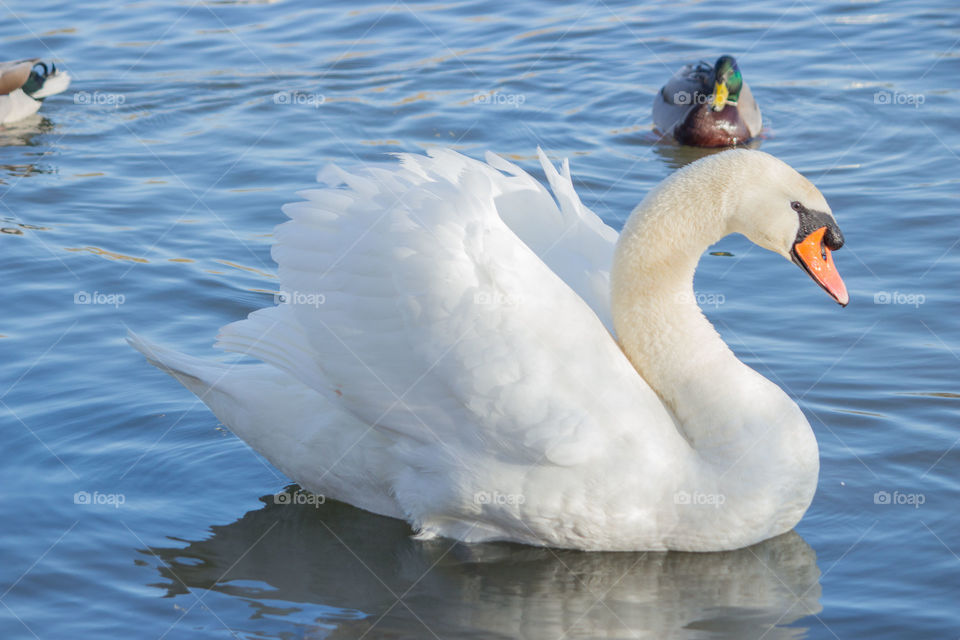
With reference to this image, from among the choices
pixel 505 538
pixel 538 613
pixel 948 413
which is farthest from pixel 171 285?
pixel 948 413

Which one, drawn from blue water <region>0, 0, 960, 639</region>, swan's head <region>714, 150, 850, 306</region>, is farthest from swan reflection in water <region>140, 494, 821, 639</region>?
swan's head <region>714, 150, 850, 306</region>

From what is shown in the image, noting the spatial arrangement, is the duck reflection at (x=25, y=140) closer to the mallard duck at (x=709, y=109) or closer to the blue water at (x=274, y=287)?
the blue water at (x=274, y=287)

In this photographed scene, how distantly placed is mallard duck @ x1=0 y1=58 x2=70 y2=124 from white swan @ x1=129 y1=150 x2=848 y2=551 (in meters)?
6.74

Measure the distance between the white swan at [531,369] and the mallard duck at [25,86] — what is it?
674 centimetres

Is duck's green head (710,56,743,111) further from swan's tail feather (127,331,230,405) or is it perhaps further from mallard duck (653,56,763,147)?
swan's tail feather (127,331,230,405)

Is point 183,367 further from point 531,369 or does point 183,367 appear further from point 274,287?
point 274,287

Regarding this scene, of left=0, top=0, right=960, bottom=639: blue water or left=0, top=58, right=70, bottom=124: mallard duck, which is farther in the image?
left=0, top=58, right=70, bottom=124: mallard duck

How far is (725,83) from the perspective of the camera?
441 inches

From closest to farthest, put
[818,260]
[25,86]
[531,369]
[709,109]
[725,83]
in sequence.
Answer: [531,369] < [818,260] < [709,109] < [725,83] < [25,86]

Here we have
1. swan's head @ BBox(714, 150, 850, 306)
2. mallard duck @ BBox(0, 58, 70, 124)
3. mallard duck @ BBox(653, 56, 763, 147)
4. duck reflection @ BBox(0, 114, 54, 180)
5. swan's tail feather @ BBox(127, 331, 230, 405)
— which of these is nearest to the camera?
swan's head @ BBox(714, 150, 850, 306)

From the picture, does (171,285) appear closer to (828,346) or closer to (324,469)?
(324,469)

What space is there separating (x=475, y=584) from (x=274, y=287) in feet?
10.7

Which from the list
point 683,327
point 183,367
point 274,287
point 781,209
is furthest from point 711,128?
point 183,367

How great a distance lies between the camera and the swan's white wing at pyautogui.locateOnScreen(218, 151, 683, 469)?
521 cm
